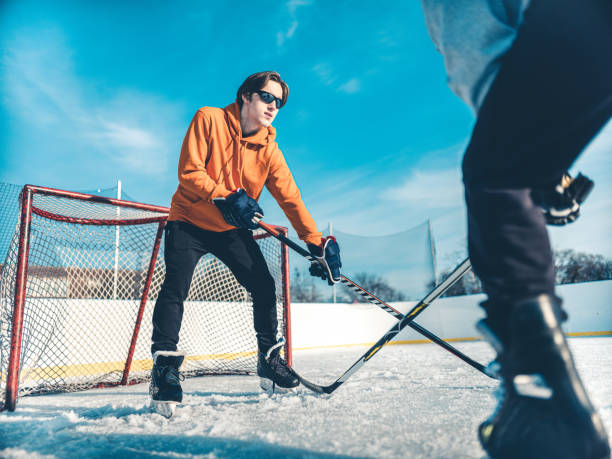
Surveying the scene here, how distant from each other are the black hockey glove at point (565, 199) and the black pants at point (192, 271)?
1.23 m

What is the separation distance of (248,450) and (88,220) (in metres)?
2.03

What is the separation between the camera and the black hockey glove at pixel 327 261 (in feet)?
5.87

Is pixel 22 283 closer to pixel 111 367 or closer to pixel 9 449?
pixel 9 449

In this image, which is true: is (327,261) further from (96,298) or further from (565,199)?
(96,298)

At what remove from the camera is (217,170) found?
1626 millimetres

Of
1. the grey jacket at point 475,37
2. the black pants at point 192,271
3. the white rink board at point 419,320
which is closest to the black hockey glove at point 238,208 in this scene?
the black pants at point 192,271

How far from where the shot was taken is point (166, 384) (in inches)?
53.6

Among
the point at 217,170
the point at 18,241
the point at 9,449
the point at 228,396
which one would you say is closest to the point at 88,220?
the point at 18,241

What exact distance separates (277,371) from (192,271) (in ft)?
1.87

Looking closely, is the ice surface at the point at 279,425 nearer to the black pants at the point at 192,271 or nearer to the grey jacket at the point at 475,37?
the black pants at the point at 192,271

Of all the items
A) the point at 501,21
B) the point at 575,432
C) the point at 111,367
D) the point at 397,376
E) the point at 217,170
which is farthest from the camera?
the point at 111,367

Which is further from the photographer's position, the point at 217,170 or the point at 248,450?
the point at 217,170

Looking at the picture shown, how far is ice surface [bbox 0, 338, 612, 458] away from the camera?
2.77 ft

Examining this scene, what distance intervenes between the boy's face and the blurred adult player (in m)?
Answer: 1.18
